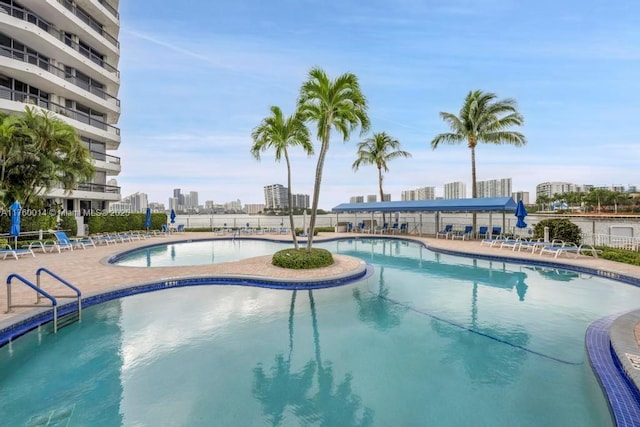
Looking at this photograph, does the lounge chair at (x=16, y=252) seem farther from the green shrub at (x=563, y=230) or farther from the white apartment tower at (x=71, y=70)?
the green shrub at (x=563, y=230)

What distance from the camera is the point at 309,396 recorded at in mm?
3820

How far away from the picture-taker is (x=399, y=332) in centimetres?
578

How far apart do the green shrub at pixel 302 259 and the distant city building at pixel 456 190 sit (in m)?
56.8

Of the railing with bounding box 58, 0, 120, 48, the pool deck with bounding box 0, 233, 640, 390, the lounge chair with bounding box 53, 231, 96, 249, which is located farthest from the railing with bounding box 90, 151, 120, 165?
the pool deck with bounding box 0, 233, 640, 390

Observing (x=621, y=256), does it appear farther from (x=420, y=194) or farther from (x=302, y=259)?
(x=420, y=194)

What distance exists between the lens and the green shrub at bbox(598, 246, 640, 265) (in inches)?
409

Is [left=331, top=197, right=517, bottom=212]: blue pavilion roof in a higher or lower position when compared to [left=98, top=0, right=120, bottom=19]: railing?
lower

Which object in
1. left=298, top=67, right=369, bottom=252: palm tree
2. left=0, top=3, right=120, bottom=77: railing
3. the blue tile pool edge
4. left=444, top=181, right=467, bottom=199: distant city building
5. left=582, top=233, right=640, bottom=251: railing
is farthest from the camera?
left=444, top=181, right=467, bottom=199: distant city building

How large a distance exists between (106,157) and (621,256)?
106 feet

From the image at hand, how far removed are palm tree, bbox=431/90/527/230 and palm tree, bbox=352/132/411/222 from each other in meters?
6.79

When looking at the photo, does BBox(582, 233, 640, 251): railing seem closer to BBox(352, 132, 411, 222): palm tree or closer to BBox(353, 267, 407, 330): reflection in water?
BBox(353, 267, 407, 330): reflection in water

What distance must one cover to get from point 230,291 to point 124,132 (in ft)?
85.8

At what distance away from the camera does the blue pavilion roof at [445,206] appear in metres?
17.3

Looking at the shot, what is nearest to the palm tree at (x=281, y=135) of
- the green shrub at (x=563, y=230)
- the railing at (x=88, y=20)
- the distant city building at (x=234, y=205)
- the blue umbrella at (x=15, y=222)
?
the blue umbrella at (x=15, y=222)
